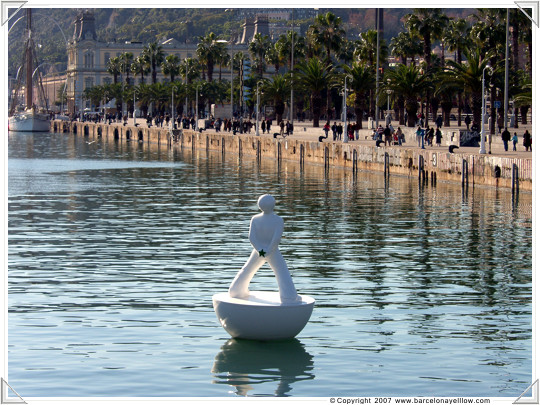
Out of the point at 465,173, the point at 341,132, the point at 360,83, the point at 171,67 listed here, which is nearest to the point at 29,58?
the point at 171,67

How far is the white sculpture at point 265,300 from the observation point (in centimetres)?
1650

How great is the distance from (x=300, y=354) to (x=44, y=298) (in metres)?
7.86

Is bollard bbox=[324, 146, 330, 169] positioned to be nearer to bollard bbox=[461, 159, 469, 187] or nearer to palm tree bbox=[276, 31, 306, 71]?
bollard bbox=[461, 159, 469, 187]

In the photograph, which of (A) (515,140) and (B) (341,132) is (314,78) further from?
(A) (515,140)

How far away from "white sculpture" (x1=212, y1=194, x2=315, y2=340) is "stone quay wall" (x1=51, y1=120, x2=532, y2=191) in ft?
105

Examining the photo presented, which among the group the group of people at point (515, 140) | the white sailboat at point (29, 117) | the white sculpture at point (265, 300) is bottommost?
the white sculpture at point (265, 300)

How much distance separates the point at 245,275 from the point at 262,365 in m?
1.52

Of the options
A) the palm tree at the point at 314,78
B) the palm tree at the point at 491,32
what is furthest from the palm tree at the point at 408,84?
the palm tree at the point at 314,78

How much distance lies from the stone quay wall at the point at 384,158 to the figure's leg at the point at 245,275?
32.2 meters

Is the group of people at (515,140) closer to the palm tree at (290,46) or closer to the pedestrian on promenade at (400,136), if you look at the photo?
the pedestrian on promenade at (400,136)

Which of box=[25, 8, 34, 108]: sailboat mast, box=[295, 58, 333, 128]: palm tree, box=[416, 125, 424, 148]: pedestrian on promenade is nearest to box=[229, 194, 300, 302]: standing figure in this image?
box=[416, 125, 424, 148]: pedestrian on promenade

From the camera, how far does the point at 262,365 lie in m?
16.7
